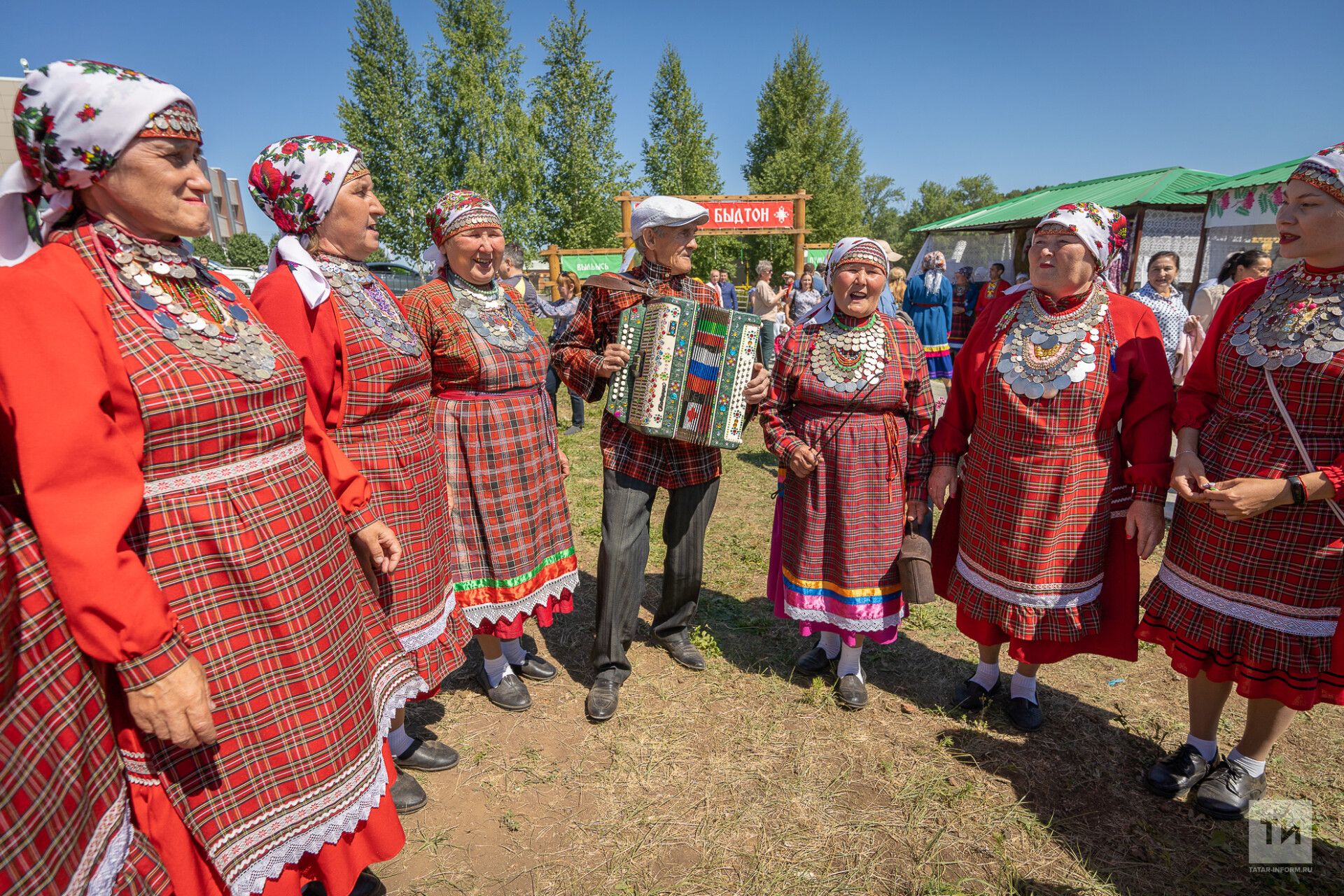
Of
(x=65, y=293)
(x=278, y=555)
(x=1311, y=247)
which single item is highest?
(x=1311, y=247)

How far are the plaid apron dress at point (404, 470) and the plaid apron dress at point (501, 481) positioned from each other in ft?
0.72

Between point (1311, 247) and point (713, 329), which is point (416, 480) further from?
point (1311, 247)

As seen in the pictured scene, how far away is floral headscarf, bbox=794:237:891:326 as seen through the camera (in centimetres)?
303

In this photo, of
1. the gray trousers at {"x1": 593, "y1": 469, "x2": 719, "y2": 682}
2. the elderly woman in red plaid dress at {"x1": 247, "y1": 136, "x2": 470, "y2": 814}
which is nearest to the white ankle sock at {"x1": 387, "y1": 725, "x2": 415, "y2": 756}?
the elderly woman in red plaid dress at {"x1": 247, "y1": 136, "x2": 470, "y2": 814}

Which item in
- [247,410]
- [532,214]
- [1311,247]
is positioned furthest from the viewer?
[532,214]

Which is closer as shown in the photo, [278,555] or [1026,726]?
[278,555]

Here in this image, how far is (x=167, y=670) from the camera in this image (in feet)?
4.54

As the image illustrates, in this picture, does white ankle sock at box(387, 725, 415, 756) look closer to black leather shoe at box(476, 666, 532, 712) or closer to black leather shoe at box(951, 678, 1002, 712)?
black leather shoe at box(476, 666, 532, 712)

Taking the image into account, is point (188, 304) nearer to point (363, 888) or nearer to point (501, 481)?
point (501, 481)

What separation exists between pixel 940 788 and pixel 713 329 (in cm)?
216

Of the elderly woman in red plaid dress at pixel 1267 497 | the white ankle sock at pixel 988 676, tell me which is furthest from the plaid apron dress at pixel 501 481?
the elderly woman in red plaid dress at pixel 1267 497

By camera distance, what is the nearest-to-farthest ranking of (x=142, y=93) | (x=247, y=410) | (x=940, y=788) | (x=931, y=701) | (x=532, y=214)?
(x=142, y=93) < (x=247, y=410) < (x=940, y=788) < (x=931, y=701) < (x=532, y=214)

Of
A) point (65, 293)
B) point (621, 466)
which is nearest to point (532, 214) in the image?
point (621, 466)

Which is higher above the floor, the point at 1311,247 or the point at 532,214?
the point at 532,214
